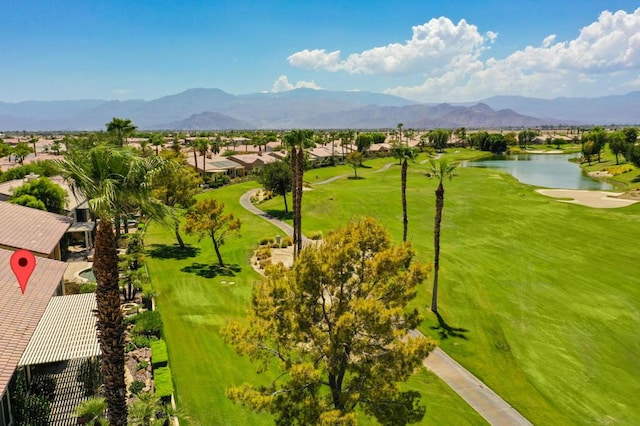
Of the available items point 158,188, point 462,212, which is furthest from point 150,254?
point 462,212

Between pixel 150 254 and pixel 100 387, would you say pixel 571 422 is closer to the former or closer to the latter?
pixel 100 387

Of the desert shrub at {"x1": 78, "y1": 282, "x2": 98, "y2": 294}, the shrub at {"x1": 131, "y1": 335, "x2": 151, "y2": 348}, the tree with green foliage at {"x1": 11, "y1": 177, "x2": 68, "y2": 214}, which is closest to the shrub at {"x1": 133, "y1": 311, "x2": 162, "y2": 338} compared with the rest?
the shrub at {"x1": 131, "y1": 335, "x2": 151, "y2": 348}

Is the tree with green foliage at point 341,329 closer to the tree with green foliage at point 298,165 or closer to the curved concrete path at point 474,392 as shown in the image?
the curved concrete path at point 474,392

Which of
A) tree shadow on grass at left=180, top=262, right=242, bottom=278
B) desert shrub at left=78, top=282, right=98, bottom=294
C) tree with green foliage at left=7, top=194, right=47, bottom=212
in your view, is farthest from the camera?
tree with green foliage at left=7, top=194, right=47, bottom=212

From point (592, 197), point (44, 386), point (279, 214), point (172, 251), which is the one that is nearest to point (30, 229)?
point (44, 386)

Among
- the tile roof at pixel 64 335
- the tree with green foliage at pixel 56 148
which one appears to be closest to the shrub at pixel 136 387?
the tile roof at pixel 64 335

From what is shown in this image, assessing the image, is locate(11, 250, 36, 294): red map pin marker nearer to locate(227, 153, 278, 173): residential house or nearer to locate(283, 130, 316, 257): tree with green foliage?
locate(283, 130, 316, 257): tree with green foliage

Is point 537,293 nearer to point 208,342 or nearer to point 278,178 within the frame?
point 208,342
